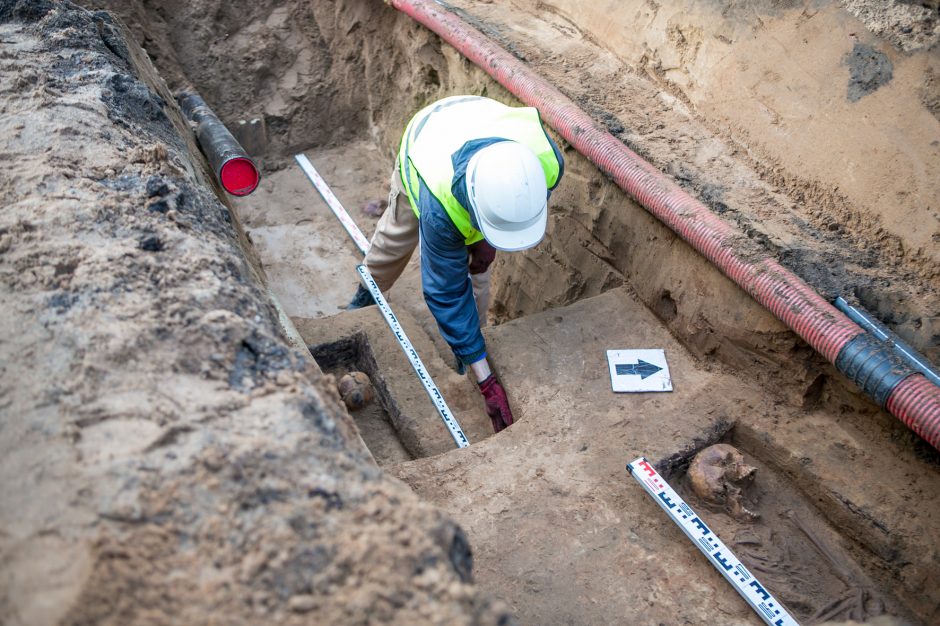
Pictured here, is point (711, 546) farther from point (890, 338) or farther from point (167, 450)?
point (167, 450)

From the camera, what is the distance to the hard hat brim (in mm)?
3088

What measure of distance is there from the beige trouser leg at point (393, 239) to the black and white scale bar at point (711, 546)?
1861 millimetres

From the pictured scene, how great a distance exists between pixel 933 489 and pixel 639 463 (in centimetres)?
109

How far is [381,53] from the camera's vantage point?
6121 millimetres

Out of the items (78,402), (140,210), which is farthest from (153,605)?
(140,210)

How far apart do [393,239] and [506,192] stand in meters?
1.33

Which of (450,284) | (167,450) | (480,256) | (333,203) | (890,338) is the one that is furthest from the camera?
(333,203)

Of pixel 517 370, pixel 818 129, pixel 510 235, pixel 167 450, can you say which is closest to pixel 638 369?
pixel 517 370

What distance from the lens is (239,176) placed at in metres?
4.13

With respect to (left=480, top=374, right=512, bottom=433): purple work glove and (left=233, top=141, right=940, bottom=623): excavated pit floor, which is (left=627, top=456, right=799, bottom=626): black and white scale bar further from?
(left=480, top=374, right=512, bottom=433): purple work glove

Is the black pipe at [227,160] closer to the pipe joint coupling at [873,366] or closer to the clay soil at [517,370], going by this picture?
the clay soil at [517,370]

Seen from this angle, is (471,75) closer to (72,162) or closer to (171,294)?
(72,162)

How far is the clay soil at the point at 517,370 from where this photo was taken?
157 cm

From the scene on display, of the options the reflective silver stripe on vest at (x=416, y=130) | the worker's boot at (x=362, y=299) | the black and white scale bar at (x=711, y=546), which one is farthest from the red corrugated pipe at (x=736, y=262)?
the worker's boot at (x=362, y=299)
